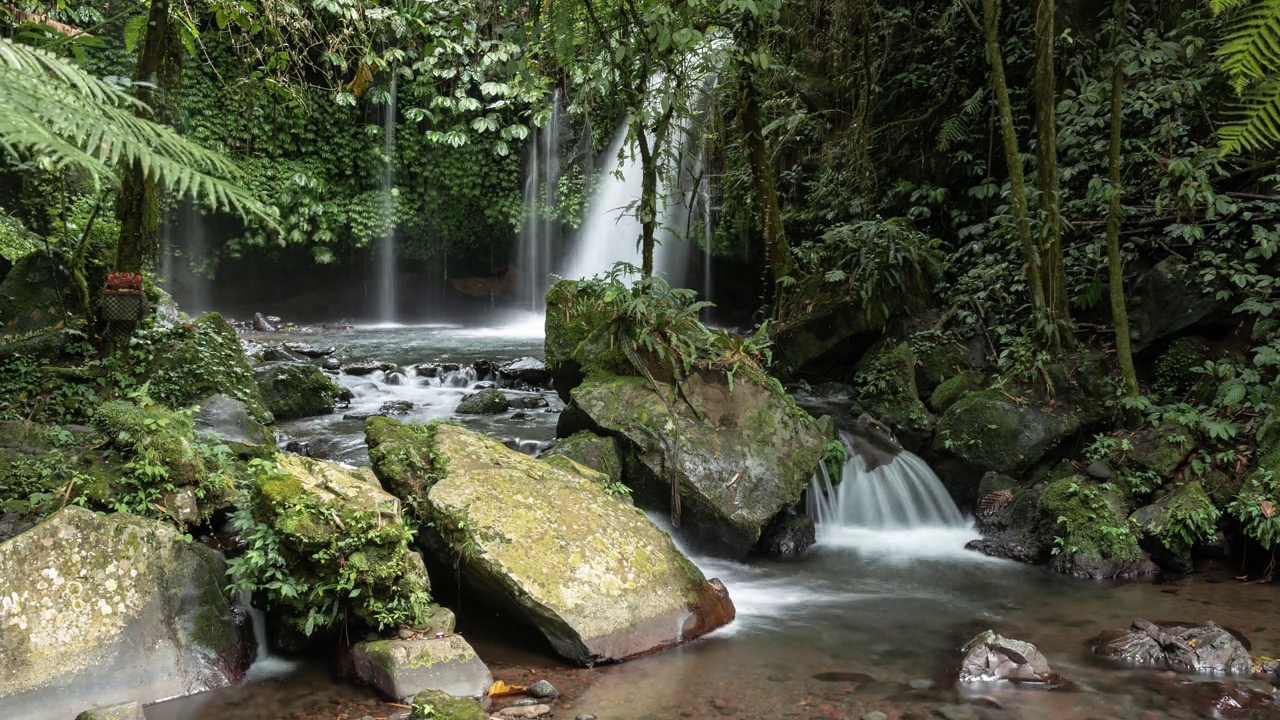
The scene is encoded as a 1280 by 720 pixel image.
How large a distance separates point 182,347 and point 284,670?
329 cm

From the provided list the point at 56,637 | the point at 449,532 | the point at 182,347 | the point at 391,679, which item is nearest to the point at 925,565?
the point at 449,532

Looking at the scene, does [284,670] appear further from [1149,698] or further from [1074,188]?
[1074,188]

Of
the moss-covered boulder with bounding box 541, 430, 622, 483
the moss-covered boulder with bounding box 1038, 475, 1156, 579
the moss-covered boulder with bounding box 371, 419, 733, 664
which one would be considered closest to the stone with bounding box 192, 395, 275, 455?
the moss-covered boulder with bounding box 371, 419, 733, 664

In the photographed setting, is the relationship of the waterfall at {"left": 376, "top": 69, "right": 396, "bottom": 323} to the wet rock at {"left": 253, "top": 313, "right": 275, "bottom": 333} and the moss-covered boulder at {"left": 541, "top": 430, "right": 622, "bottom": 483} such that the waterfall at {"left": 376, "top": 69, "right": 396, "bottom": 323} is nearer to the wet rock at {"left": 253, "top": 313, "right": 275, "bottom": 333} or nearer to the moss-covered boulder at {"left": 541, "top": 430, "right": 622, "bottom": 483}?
the wet rock at {"left": 253, "top": 313, "right": 275, "bottom": 333}

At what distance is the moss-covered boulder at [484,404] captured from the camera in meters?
8.80

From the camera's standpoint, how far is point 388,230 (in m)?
18.2

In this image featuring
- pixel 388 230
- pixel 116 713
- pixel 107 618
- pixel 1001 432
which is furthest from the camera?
pixel 388 230

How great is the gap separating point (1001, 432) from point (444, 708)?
5.28 m

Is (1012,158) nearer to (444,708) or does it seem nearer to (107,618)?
(444,708)

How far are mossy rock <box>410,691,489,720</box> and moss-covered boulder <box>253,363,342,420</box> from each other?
544cm

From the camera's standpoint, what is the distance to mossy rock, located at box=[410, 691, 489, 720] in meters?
3.42

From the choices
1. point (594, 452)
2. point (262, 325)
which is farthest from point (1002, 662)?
point (262, 325)

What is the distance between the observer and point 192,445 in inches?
192

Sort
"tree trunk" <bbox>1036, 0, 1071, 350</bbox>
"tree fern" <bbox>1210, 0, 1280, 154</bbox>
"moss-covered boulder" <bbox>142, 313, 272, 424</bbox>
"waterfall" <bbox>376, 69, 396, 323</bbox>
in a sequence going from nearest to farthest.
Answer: "tree fern" <bbox>1210, 0, 1280, 154</bbox> → "moss-covered boulder" <bbox>142, 313, 272, 424</bbox> → "tree trunk" <bbox>1036, 0, 1071, 350</bbox> → "waterfall" <bbox>376, 69, 396, 323</bbox>
